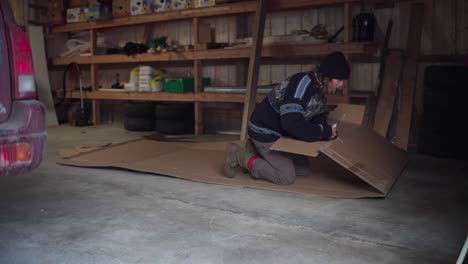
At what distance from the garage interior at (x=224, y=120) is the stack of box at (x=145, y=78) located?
1.0 inches

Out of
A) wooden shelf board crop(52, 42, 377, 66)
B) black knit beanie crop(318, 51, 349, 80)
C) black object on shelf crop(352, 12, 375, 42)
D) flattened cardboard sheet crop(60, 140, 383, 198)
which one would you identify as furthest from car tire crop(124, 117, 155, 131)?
black knit beanie crop(318, 51, 349, 80)

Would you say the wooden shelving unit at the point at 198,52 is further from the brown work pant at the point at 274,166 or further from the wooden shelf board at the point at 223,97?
the brown work pant at the point at 274,166

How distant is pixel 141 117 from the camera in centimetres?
786

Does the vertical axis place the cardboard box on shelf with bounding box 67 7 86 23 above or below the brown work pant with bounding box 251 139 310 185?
above

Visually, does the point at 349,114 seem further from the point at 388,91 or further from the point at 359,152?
the point at 388,91

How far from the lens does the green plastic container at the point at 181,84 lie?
740cm

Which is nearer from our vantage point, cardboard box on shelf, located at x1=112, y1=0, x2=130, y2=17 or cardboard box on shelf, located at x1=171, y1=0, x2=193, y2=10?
cardboard box on shelf, located at x1=171, y1=0, x2=193, y2=10

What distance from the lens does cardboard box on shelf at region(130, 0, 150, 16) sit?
310 inches

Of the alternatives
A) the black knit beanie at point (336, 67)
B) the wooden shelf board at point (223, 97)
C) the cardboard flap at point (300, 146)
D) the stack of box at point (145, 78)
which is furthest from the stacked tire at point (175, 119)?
the black knit beanie at point (336, 67)

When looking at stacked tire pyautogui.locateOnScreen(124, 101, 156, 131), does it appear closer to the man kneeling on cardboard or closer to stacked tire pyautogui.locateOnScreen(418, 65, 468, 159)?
the man kneeling on cardboard

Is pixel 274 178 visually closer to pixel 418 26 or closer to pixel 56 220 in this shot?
pixel 56 220

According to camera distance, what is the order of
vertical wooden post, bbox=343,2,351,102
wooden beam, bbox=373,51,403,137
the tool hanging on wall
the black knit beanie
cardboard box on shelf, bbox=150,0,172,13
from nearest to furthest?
the black knit beanie, wooden beam, bbox=373,51,403,137, vertical wooden post, bbox=343,2,351,102, cardboard box on shelf, bbox=150,0,172,13, the tool hanging on wall

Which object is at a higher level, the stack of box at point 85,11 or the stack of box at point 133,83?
the stack of box at point 85,11

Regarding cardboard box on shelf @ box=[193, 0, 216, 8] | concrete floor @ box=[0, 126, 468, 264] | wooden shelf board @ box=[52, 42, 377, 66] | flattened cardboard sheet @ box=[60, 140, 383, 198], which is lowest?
concrete floor @ box=[0, 126, 468, 264]
